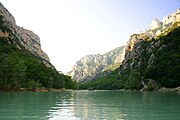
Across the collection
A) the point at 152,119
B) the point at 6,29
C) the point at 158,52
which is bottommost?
the point at 152,119

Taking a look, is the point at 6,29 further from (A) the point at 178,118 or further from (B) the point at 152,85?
(A) the point at 178,118

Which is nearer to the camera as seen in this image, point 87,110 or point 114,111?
point 114,111

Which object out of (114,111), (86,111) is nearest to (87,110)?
(86,111)

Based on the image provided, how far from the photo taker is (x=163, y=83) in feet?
497

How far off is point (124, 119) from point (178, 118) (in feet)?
14.3

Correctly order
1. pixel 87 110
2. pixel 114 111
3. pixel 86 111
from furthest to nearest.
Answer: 1. pixel 87 110
2. pixel 114 111
3. pixel 86 111

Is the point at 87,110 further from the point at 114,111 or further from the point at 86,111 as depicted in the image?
the point at 114,111

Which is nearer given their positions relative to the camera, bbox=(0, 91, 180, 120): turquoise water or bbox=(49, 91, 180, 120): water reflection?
bbox=(0, 91, 180, 120): turquoise water

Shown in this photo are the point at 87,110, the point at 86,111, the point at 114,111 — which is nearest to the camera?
the point at 86,111

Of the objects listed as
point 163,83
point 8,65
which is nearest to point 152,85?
point 163,83

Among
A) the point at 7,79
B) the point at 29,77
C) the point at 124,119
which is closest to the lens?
the point at 124,119

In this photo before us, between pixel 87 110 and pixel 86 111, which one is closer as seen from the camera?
pixel 86 111

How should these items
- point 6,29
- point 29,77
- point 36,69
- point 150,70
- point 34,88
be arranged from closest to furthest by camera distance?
1. point 34,88
2. point 29,77
3. point 36,69
4. point 150,70
5. point 6,29

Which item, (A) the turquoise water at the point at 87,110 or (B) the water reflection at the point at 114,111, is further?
(B) the water reflection at the point at 114,111
